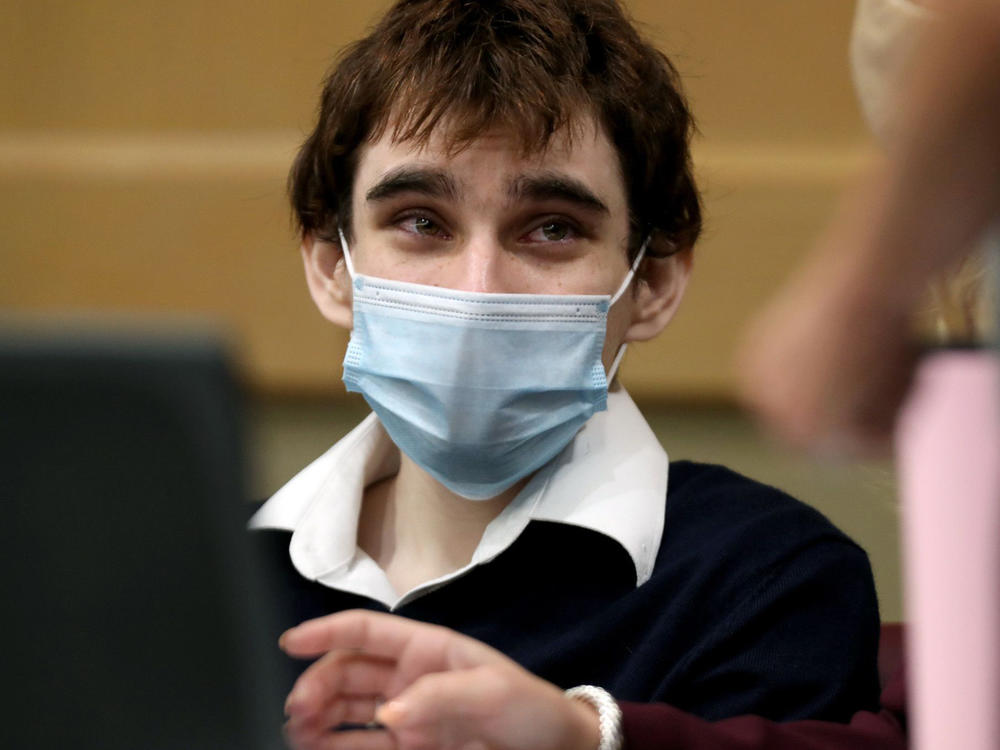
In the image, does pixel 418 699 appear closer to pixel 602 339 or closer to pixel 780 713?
pixel 780 713

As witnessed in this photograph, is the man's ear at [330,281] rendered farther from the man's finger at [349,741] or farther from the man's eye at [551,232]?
the man's finger at [349,741]

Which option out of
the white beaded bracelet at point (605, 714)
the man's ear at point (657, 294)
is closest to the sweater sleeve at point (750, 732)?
the white beaded bracelet at point (605, 714)

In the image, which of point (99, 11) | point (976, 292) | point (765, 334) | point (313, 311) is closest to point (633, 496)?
point (976, 292)

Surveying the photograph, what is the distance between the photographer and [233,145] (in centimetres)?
255

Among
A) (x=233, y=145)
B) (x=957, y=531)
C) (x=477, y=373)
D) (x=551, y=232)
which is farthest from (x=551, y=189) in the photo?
(x=233, y=145)

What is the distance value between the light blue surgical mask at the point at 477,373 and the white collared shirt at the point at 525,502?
39mm

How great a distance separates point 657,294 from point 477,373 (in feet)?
0.89

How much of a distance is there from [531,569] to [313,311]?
1424mm

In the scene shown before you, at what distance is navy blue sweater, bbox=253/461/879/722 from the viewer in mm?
1103

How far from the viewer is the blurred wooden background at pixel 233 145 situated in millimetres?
2486

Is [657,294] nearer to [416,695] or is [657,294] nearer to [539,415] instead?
[539,415]

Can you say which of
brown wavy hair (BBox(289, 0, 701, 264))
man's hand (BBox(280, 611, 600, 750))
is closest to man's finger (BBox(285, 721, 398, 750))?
man's hand (BBox(280, 611, 600, 750))

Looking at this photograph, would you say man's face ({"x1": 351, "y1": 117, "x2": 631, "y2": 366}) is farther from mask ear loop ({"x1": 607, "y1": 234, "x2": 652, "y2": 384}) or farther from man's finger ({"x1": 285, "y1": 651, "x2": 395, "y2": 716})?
man's finger ({"x1": 285, "y1": 651, "x2": 395, "y2": 716})

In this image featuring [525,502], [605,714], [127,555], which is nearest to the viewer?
[127,555]
